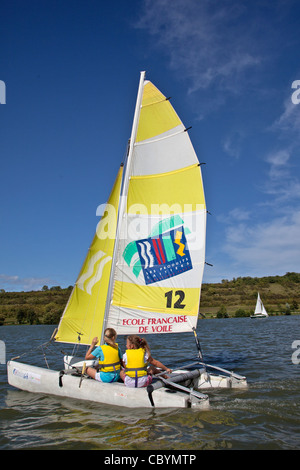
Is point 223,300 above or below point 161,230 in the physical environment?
above

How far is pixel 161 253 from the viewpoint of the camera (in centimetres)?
1018

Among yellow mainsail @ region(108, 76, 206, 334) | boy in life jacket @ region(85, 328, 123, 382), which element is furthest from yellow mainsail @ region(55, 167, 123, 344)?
boy in life jacket @ region(85, 328, 123, 382)

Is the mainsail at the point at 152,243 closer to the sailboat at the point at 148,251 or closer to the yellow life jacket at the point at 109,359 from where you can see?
the sailboat at the point at 148,251

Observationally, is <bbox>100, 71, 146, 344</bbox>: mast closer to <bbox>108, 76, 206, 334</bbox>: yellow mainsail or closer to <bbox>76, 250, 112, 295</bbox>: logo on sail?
<bbox>108, 76, 206, 334</bbox>: yellow mainsail

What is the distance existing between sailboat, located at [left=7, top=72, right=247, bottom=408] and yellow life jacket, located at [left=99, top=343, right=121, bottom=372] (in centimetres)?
128

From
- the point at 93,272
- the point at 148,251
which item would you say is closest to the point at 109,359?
the point at 93,272

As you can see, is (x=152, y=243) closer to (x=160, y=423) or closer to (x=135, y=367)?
(x=135, y=367)

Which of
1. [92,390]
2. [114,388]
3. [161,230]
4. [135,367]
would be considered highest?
[161,230]

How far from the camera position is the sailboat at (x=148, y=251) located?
978 centimetres

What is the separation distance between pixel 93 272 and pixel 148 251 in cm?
191

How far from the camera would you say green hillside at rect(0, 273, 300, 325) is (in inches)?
3098

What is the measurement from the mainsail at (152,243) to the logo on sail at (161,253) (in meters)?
0.03

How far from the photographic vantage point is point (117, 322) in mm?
9672
